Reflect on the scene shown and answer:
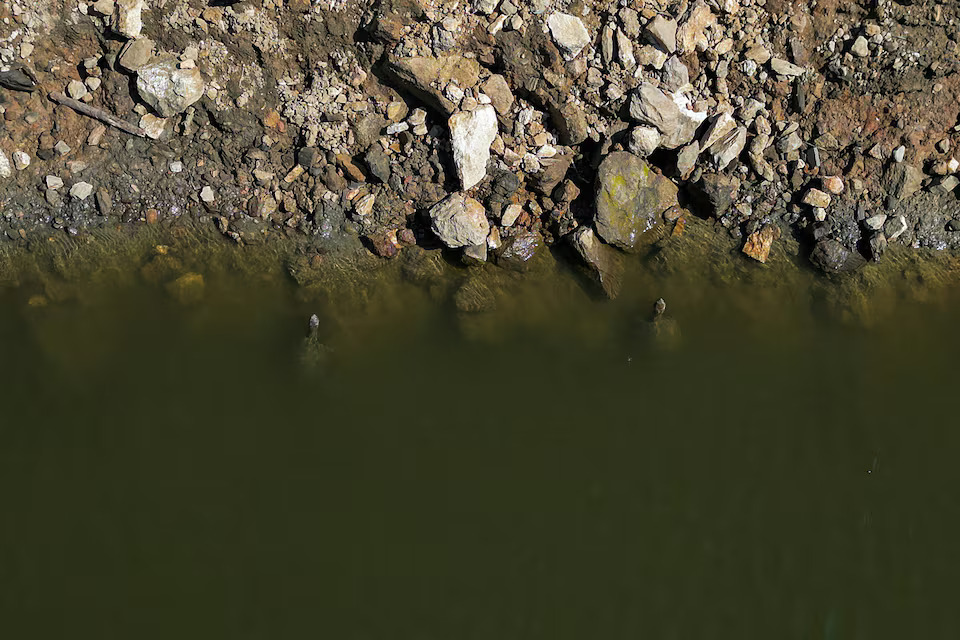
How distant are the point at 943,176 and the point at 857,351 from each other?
63.2 inches

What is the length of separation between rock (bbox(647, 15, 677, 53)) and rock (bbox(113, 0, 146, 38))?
4.01 meters

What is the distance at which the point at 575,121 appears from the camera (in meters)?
5.45

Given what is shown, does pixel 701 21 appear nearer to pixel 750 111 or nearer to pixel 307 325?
pixel 750 111

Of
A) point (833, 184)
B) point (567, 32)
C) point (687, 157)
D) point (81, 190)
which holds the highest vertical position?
point (567, 32)

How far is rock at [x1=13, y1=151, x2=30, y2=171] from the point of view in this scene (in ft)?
18.9

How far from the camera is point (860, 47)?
17.7ft

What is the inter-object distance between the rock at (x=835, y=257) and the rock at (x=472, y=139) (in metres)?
2.69

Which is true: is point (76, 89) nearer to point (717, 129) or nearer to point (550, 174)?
point (550, 174)

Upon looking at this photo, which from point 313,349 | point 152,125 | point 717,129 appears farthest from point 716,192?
point 152,125

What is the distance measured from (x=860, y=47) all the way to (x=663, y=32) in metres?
1.55

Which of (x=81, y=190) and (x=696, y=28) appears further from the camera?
(x=81, y=190)

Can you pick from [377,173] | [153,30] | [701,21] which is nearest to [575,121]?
[701,21]

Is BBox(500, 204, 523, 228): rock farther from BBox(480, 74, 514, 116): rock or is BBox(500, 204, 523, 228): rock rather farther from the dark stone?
the dark stone

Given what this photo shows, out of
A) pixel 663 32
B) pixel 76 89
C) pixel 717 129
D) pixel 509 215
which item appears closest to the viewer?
pixel 663 32
